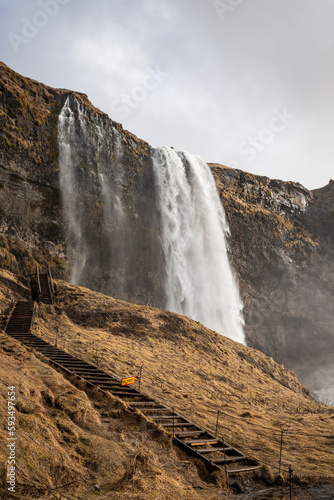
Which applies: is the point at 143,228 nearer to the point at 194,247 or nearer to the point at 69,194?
the point at 194,247

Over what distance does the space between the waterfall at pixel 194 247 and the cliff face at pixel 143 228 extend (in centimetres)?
160

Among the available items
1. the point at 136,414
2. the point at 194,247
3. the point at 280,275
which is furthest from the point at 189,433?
the point at 280,275

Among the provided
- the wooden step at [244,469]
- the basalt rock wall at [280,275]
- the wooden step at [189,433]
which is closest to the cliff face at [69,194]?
the basalt rock wall at [280,275]

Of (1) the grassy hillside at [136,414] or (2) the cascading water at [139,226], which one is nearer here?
(1) the grassy hillside at [136,414]

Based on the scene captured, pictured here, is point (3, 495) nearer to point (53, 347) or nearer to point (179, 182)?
point (53, 347)

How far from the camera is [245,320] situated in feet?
168

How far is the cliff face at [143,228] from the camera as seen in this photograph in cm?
3569

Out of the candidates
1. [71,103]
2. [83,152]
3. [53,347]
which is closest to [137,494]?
[53,347]

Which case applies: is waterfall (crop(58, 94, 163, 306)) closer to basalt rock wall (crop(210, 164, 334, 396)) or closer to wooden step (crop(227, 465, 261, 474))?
basalt rock wall (crop(210, 164, 334, 396))

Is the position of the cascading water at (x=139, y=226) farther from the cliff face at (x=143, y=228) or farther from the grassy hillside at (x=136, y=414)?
the grassy hillside at (x=136, y=414)

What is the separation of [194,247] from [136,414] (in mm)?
36494

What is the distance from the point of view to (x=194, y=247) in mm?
45562

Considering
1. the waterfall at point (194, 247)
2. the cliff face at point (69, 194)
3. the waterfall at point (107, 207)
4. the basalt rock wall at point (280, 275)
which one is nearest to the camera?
the cliff face at point (69, 194)

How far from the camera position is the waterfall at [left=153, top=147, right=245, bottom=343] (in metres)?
43.4
